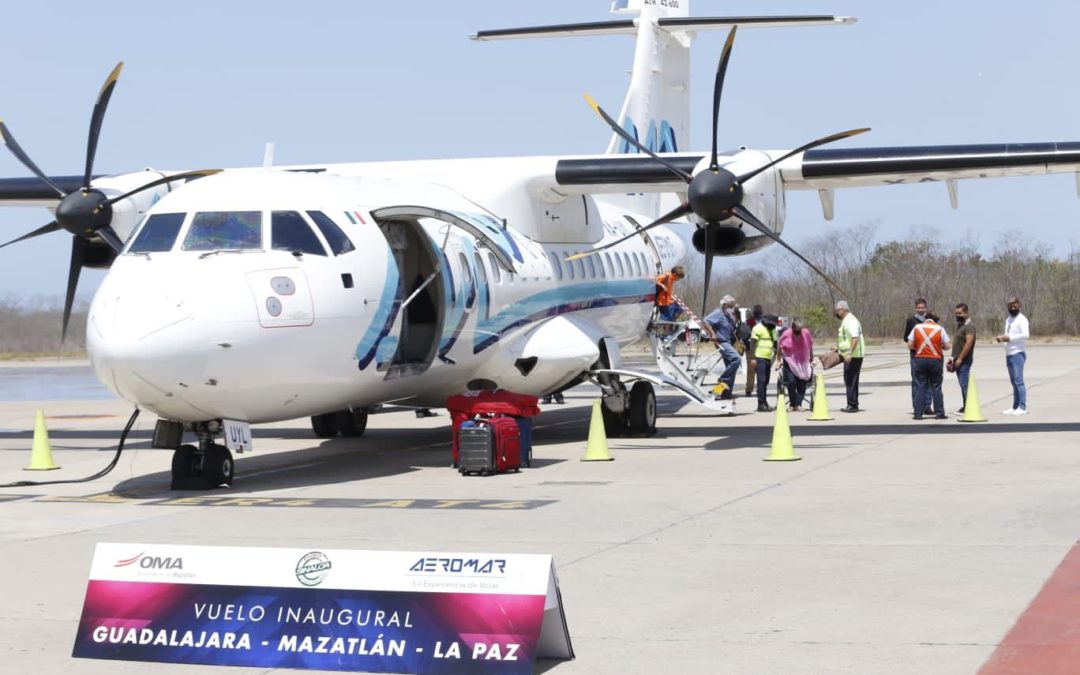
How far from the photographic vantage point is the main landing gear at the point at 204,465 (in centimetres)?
1303

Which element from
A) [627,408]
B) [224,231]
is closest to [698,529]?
[224,231]

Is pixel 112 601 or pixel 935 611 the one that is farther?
pixel 935 611

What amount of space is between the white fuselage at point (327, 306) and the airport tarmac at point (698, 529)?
3.25 ft

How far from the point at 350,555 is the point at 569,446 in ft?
35.7

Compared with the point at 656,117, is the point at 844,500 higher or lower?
lower

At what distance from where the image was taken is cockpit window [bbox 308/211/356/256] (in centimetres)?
1328

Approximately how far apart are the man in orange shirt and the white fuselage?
11.6 ft

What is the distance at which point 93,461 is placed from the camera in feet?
53.6

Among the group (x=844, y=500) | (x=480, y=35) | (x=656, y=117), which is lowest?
(x=844, y=500)

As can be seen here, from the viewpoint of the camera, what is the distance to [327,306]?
1286 centimetres

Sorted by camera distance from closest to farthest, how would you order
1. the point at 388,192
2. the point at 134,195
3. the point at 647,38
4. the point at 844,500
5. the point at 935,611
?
the point at 935,611, the point at 844,500, the point at 388,192, the point at 134,195, the point at 647,38

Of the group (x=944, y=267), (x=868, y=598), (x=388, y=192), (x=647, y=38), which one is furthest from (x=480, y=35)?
(x=944, y=267)

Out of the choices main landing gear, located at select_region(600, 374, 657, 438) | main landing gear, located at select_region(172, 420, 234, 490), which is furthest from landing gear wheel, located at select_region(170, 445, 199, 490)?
main landing gear, located at select_region(600, 374, 657, 438)

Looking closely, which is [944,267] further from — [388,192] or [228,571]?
[228,571]
